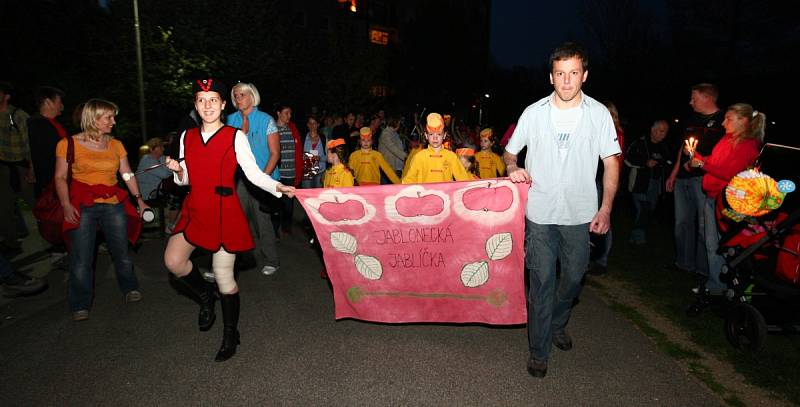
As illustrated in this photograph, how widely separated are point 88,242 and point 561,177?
4.37 meters

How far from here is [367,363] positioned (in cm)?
426

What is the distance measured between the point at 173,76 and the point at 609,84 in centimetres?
1627

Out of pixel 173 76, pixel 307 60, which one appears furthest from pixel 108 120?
pixel 307 60

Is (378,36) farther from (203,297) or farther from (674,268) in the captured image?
(203,297)

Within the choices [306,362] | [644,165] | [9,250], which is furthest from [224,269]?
[644,165]

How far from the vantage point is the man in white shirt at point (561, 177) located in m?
3.82

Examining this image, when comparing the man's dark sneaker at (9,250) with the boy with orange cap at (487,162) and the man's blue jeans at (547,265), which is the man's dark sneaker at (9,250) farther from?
the man's blue jeans at (547,265)

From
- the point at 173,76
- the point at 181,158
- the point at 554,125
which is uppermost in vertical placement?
the point at 173,76

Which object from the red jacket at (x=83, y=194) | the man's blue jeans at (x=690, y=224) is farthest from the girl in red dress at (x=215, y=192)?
the man's blue jeans at (x=690, y=224)

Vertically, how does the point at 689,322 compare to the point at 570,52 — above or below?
below

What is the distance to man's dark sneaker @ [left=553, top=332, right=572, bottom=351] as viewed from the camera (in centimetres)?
452

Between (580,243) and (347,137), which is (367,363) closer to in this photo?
(580,243)

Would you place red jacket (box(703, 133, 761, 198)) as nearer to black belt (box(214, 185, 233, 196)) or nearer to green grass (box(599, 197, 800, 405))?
green grass (box(599, 197, 800, 405))

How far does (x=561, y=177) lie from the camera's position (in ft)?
12.7
